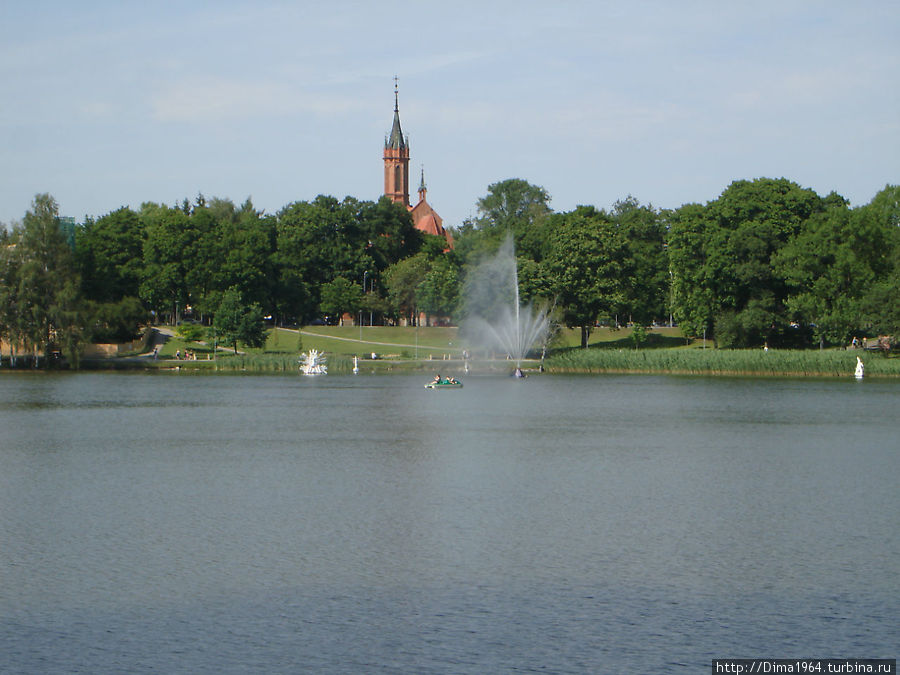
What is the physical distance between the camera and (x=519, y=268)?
104 m

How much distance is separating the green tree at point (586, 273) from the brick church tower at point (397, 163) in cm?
9136

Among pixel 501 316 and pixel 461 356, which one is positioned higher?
pixel 501 316

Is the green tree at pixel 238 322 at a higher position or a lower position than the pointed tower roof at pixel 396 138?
lower

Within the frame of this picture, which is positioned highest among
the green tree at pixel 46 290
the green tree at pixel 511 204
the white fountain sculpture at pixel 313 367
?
the green tree at pixel 511 204

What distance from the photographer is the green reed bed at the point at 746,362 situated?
82250 millimetres

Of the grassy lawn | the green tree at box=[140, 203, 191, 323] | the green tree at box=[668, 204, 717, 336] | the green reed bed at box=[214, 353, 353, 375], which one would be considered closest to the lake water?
the green reed bed at box=[214, 353, 353, 375]

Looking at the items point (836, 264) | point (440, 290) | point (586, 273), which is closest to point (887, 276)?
point (836, 264)

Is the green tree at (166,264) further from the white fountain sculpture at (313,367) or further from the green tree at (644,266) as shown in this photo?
the green tree at (644,266)

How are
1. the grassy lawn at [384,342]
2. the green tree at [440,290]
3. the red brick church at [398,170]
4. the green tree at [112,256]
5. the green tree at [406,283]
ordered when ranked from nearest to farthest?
the grassy lawn at [384,342] → the green tree at [112,256] → the green tree at [440,290] → the green tree at [406,283] → the red brick church at [398,170]

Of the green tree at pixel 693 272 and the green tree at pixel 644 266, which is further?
the green tree at pixel 644 266

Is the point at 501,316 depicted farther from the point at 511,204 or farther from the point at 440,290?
the point at 511,204

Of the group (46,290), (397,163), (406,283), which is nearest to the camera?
Result: (46,290)

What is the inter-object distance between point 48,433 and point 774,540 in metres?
31.0

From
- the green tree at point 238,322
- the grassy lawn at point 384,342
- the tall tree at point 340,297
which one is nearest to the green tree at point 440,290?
the grassy lawn at point 384,342
